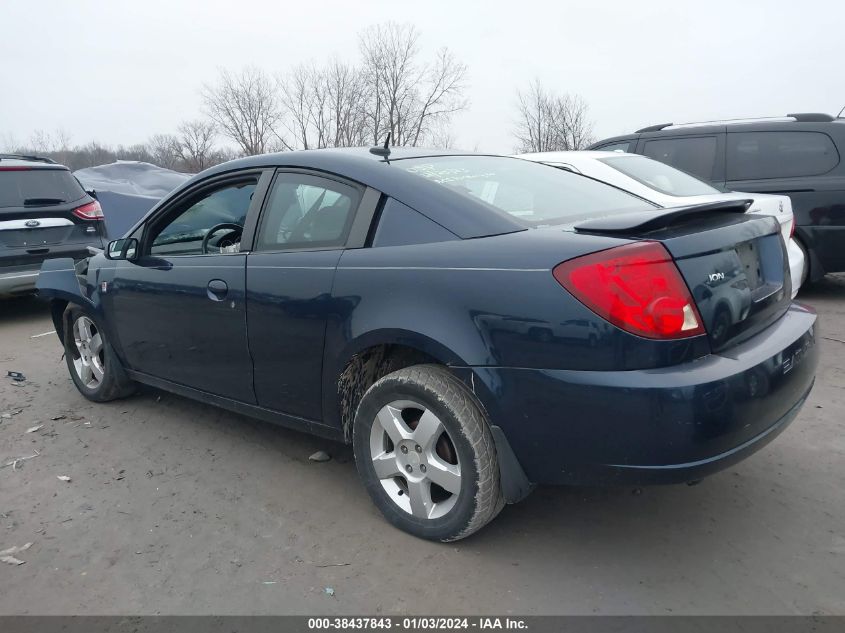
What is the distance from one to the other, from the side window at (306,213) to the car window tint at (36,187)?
211 inches

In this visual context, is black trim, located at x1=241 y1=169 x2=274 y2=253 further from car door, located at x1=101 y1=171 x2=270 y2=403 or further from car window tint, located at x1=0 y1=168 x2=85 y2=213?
car window tint, located at x1=0 y1=168 x2=85 y2=213

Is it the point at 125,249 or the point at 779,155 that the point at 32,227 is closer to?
the point at 125,249

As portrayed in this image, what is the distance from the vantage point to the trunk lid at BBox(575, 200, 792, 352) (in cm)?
228

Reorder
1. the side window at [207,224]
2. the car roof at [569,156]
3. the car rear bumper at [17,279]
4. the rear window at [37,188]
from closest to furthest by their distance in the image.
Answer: the side window at [207,224] < the car roof at [569,156] < the car rear bumper at [17,279] < the rear window at [37,188]

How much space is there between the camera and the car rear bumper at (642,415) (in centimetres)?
214

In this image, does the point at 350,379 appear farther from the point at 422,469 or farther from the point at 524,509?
A: the point at 524,509

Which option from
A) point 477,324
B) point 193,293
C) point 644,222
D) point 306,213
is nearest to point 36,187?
point 193,293

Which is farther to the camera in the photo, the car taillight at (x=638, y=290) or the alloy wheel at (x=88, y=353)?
the alloy wheel at (x=88, y=353)

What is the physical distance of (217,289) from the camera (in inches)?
132

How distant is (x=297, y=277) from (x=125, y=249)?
1608 millimetres

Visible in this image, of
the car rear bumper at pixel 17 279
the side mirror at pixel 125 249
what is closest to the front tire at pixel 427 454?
the side mirror at pixel 125 249

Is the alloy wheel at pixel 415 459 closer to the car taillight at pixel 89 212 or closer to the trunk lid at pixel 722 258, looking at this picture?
the trunk lid at pixel 722 258

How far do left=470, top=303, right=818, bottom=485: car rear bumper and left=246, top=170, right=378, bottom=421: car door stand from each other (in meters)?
0.87

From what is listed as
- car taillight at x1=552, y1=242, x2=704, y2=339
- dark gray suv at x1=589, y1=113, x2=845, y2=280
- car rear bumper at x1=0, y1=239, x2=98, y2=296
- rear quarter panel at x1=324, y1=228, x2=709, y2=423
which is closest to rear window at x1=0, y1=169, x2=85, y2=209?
car rear bumper at x1=0, y1=239, x2=98, y2=296
